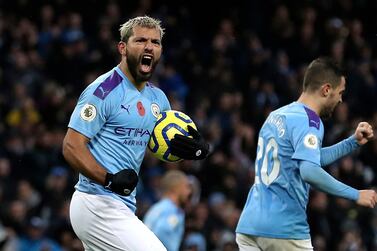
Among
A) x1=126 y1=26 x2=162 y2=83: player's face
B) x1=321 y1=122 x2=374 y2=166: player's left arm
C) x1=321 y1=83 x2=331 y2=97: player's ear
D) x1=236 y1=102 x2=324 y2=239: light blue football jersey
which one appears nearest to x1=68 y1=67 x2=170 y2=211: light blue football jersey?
x1=126 y1=26 x2=162 y2=83: player's face

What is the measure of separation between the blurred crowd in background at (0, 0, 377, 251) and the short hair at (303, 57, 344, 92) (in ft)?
15.9

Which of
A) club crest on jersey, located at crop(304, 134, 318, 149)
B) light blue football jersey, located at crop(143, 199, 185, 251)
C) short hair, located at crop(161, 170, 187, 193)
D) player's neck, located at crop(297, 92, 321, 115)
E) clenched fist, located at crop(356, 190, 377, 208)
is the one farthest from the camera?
short hair, located at crop(161, 170, 187, 193)

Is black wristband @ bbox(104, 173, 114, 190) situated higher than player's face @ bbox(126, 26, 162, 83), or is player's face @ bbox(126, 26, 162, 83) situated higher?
player's face @ bbox(126, 26, 162, 83)

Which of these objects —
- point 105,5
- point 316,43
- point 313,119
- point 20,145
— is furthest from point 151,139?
point 316,43

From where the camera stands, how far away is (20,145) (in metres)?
13.5

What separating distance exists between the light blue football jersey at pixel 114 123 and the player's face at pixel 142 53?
10cm

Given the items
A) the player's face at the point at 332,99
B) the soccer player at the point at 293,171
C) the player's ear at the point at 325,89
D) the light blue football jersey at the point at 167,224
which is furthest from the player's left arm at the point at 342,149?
the light blue football jersey at the point at 167,224

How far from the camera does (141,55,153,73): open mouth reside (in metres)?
6.79

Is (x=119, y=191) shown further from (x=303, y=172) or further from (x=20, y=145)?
(x=20, y=145)

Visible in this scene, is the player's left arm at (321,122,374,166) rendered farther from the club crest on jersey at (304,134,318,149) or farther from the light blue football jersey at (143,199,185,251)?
the light blue football jersey at (143,199,185,251)

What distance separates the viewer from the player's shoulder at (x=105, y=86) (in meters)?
6.57

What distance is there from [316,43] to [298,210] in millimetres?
10969

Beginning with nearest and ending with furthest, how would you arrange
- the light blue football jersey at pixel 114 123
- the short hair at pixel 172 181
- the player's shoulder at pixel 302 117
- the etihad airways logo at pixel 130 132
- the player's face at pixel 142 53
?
the light blue football jersey at pixel 114 123, the etihad airways logo at pixel 130 132, the player's face at pixel 142 53, the player's shoulder at pixel 302 117, the short hair at pixel 172 181

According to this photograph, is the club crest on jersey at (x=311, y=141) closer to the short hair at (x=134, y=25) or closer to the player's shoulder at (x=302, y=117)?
the player's shoulder at (x=302, y=117)
